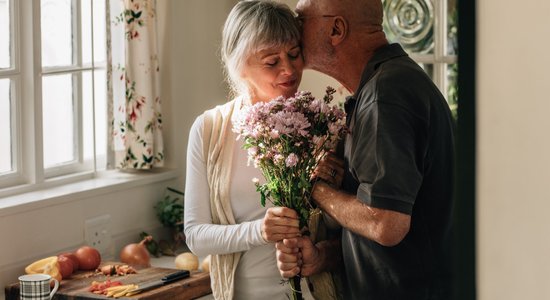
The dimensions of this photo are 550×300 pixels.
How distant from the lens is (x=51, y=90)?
3197mm

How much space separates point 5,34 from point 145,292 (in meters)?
1.11

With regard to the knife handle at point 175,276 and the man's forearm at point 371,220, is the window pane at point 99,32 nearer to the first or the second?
the knife handle at point 175,276

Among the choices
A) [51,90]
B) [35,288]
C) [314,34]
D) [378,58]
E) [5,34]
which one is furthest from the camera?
[51,90]

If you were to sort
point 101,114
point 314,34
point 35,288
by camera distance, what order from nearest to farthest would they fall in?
point 314,34 < point 35,288 < point 101,114

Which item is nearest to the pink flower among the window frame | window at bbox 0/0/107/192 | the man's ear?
the man's ear

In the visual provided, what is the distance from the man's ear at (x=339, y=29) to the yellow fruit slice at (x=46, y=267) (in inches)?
57.6

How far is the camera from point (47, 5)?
315 centimetres

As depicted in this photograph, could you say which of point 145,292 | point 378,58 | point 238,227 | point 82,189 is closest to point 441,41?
point 378,58

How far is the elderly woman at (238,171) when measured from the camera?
1.83 meters

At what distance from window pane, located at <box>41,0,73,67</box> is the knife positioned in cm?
104

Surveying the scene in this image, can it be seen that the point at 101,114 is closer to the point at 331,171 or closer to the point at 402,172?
the point at 331,171

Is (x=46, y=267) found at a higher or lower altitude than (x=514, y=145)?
lower

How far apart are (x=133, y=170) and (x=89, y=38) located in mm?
564

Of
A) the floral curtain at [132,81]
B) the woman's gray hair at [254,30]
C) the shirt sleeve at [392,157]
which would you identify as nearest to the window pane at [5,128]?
the floral curtain at [132,81]
